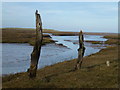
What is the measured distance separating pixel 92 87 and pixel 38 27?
6352 mm

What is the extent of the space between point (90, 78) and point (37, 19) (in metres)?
6.38

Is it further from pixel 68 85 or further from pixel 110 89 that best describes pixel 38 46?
pixel 110 89

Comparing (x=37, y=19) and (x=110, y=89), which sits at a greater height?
(x=37, y=19)

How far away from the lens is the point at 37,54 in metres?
14.9

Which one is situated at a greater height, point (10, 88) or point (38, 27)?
point (38, 27)

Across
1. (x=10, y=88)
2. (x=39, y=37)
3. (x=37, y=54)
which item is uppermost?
(x=39, y=37)

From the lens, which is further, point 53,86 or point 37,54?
point 37,54

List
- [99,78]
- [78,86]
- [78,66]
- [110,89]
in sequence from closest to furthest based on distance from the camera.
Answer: [110,89]
[78,86]
[99,78]
[78,66]

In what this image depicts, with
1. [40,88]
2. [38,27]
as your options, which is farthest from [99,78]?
[38,27]

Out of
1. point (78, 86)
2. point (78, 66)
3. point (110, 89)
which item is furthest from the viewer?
point (78, 66)

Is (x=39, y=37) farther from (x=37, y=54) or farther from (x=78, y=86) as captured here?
(x=78, y=86)

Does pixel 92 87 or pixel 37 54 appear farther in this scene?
pixel 37 54

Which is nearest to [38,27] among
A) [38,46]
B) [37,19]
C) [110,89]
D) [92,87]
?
[37,19]

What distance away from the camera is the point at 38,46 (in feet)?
48.5
